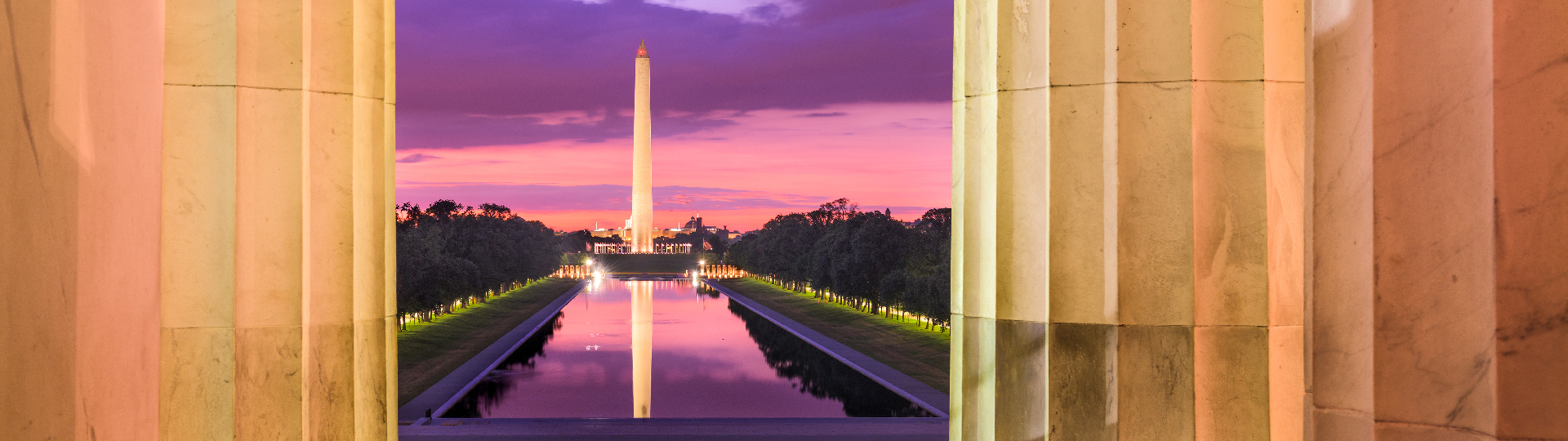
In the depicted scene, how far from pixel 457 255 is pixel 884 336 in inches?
1330

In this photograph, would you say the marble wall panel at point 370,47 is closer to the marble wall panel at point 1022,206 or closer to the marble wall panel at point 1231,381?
the marble wall panel at point 1022,206

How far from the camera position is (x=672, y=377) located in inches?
1324

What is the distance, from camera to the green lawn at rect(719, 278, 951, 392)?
3578 cm

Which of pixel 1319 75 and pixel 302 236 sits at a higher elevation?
pixel 1319 75

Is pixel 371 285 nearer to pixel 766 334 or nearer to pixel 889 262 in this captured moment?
pixel 766 334

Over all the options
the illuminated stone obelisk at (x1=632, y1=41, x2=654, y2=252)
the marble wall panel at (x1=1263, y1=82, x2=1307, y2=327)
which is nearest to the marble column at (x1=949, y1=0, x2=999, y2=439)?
the marble wall panel at (x1=1263, y1=82, x2=1307, y2=327)

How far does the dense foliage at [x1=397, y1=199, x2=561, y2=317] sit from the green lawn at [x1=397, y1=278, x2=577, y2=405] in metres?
1.28

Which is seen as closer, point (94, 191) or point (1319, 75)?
point (1319, 75)

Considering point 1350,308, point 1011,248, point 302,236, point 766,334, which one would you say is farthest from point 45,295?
point 766,334

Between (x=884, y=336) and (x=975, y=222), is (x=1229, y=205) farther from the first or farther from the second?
(x=884, y=336)

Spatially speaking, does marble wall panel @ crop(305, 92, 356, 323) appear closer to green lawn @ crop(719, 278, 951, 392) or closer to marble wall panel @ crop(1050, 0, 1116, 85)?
marble wall panel @ crop(1050, 0, 1116, 85)

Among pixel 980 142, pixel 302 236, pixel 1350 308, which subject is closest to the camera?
pixel 1350 308

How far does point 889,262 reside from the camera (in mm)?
60094

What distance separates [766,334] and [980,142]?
139ft
